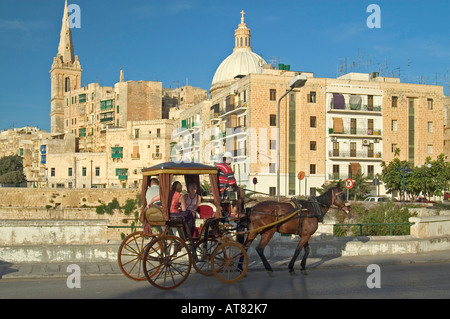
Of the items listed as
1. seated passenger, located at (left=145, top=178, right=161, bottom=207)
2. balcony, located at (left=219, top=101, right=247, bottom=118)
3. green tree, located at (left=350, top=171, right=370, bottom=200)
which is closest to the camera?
seated passenger, located at (left=145, top=178, right=161, bottom=207)

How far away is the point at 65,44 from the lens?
392 feet

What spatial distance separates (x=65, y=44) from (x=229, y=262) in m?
117

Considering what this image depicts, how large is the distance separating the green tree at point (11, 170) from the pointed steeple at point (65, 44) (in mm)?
27345

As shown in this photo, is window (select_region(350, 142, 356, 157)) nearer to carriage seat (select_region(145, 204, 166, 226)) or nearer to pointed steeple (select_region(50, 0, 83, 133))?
carriage seat (select_region(145, 204, 166, 226))

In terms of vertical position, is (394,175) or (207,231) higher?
(394,175)

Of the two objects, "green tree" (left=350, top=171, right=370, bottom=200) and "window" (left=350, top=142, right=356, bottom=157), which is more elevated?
"window" (left=350, top=142, right=356, bottom=157)

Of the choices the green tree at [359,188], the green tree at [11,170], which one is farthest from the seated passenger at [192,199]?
the green tree at [11,170]

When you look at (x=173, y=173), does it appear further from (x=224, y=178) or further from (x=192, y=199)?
(x=224, y=178)

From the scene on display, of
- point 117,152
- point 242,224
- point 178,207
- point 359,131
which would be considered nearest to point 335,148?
point 359,131

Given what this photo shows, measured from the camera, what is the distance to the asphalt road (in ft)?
33.3

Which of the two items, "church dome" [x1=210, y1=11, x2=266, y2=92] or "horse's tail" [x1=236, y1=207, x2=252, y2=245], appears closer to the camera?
"horse's tail" [x1=236, y1=207, x2=252, y2=245]

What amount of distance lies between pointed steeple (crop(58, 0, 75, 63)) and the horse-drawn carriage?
371ft

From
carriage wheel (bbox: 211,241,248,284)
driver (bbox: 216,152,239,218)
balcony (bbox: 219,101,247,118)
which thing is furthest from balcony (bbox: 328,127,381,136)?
carriage wheel (bbox: 211,241,248,284)

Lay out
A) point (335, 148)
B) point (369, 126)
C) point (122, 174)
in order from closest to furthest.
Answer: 1. point (335, 148)
2. point (369, 126)
3. point (122, 174)
